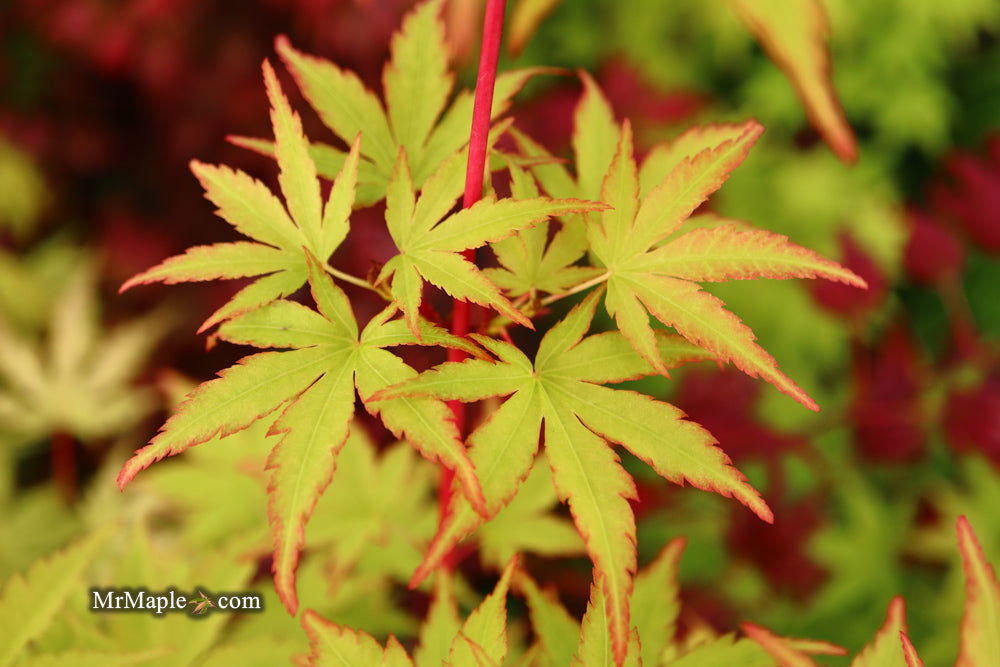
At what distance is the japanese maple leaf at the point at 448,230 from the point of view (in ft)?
1.69

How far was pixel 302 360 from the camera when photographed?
0.55 meters

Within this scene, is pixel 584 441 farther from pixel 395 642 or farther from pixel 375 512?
pixel 375 512

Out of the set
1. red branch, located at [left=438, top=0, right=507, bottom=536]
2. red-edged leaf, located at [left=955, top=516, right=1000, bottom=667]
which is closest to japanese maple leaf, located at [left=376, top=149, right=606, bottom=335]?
red branch, located at [left=438, top=0, right=507, bottom=536]

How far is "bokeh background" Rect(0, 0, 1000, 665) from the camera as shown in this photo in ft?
3.22

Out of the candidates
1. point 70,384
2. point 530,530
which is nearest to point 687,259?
point 530,530

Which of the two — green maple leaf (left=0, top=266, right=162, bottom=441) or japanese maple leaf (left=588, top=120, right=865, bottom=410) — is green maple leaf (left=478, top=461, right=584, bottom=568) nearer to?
japanese maple leaf (left=588, top=120, right=865, bottom=410)

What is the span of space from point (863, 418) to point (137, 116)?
6.32 ft

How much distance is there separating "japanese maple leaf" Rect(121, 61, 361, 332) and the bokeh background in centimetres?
13

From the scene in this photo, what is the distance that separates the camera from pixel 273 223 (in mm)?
593

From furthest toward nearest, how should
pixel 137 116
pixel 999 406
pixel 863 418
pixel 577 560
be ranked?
pixel 137 116 → pixel 577 560 → pixel 863 418 → pixel 999 406

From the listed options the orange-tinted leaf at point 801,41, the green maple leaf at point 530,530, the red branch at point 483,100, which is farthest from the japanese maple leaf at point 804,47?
the green maple leaf at point 530,530

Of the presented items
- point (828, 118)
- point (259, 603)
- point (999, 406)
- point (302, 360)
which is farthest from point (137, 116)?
point (999, 406)

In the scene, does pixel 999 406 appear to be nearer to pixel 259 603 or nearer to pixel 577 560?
pixel 577 560

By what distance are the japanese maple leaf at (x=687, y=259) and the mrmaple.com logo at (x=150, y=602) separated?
1.83ft
